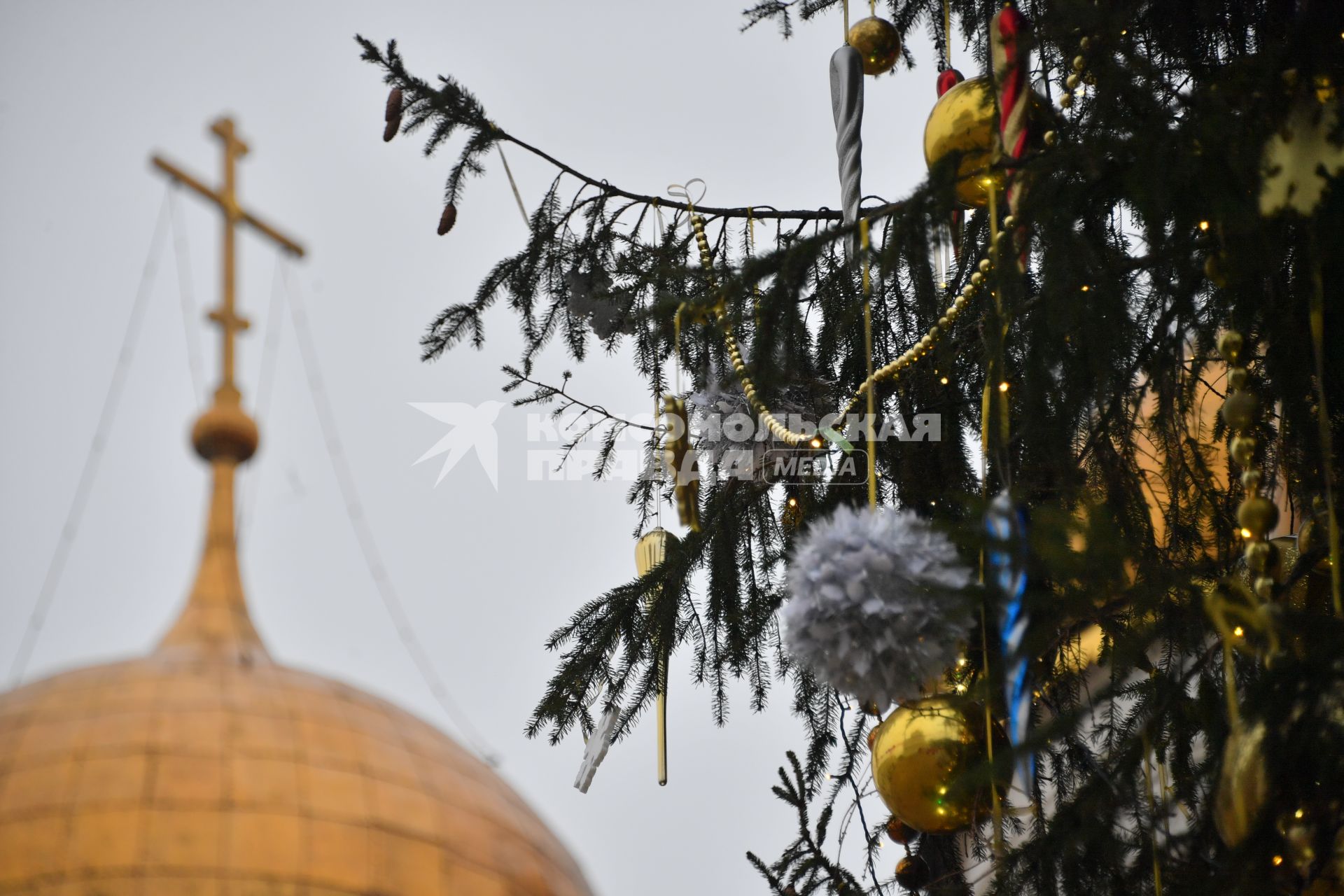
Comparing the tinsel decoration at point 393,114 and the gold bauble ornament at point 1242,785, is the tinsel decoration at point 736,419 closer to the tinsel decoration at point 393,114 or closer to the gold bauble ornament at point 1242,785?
the tinsel decoration at point 393,114

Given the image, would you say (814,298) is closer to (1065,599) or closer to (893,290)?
(893,290)

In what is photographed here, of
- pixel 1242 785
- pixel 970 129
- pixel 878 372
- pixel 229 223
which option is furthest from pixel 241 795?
pixel 1242 785

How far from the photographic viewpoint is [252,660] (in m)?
6.51

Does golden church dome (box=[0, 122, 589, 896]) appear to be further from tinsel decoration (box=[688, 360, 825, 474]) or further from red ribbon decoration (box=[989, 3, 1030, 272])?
red ribbon decoration (box=[989, 3, 1030, 272])

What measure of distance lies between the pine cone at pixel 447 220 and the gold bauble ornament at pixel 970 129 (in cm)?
139

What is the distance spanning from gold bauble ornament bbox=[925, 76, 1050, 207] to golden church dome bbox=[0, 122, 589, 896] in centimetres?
326

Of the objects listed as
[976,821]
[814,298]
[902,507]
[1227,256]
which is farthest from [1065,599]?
[814,298]

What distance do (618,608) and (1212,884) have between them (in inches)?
88.0

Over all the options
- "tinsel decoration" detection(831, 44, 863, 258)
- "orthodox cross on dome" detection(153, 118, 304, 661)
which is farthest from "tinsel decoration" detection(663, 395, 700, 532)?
"orthodox cross on dome" detection(153, 118, 304, 661)

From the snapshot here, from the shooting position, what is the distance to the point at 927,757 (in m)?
3.34

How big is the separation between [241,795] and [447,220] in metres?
2.33

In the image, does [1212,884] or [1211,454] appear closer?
[1212,884]

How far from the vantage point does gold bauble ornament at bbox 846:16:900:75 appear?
4.73m

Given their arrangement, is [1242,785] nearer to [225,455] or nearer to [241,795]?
[241,795]
